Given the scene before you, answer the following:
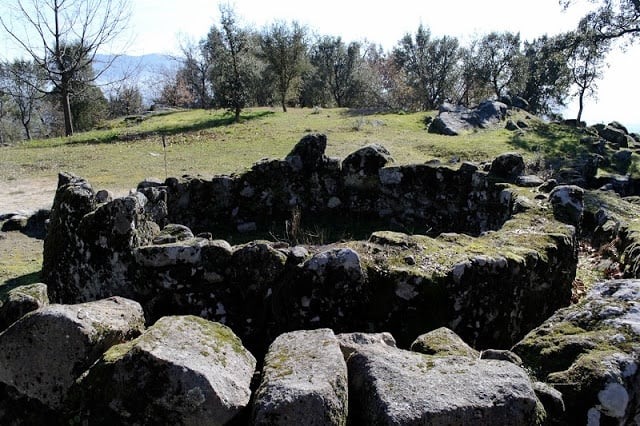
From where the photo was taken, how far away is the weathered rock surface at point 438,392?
10.1ft

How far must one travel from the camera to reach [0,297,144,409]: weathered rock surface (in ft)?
12.1

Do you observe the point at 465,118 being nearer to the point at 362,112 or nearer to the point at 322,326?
the point at 362,112

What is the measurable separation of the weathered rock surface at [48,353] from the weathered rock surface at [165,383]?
7.8 inches

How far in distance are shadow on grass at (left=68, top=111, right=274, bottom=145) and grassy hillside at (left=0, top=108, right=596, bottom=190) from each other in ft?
0.21

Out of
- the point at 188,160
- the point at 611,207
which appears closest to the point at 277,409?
the point at 611,207

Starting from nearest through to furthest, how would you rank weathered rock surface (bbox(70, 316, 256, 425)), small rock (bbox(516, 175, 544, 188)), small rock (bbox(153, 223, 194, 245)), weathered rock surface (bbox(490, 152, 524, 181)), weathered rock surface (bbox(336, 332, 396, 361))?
1. weathered rock surface (bbox(70, 316, 256, 425))
2. weathered rock surface (bbox(336, 332, 396, 361))
3. small rock (bbox(153, 223, 194, 245))
4. small rock (bbox(516, 175, 544, 188))
5. weathered rock surface (bbox(490, 152, 524, 181))

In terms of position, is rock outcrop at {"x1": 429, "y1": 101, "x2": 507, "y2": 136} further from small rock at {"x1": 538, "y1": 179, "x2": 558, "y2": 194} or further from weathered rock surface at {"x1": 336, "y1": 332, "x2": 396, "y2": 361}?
weathered rock surface at {"x1": 336, "y1": 332, "x2": 396, "y2": 361}

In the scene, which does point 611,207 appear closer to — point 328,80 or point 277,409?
point 277,409

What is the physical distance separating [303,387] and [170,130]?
30.9m

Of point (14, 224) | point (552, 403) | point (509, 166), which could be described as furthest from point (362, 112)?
point (552, 403)

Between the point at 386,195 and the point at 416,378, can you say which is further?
the point at 386,195

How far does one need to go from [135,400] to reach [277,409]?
0.95 meters

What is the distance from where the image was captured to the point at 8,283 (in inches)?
354

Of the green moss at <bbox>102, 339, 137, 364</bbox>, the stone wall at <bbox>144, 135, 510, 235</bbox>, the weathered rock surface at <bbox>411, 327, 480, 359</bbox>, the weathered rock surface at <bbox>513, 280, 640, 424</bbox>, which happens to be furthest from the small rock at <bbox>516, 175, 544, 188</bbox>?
the green moss at <bbox>102, 339, 137, 364</bbox>
